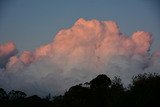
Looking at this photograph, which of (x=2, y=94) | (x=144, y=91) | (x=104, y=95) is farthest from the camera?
(x=2, y=94)

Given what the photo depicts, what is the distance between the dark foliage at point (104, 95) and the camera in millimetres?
54656

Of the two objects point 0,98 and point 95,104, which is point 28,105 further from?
point 95,104

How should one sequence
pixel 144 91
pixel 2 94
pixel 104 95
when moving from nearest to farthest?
pixel 144 91, pixel 104 95, pixel 2 94

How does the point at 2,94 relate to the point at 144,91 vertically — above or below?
above

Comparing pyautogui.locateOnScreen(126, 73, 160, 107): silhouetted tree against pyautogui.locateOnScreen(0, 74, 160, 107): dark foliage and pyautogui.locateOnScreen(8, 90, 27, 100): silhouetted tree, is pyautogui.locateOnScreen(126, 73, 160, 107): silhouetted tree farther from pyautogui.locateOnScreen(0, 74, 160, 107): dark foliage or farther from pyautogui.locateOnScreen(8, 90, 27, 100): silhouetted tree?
pyautogui.locateOnScreen(8, 90, 27, 100): silhouetted tree

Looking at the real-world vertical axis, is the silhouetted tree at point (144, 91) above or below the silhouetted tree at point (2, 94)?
below

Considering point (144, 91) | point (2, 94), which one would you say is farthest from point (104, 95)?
point (2, 94)

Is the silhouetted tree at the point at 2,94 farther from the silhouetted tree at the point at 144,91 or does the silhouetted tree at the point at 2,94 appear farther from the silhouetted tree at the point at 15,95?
the silhouetted tree at the point at 144,91

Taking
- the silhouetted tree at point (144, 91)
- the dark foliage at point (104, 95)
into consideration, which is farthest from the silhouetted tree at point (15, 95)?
the silhouetted tree at point (144, 91)

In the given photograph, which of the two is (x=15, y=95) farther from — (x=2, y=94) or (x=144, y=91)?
(x=144, y=91)

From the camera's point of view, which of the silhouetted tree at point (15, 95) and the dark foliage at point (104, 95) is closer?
the dark foliage at point (104, 95)

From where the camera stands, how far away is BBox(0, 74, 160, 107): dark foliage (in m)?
54.7

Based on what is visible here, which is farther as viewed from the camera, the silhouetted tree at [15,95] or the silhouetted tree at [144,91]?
the silhouetted tree at [15,95]

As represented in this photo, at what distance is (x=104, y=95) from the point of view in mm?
90000
